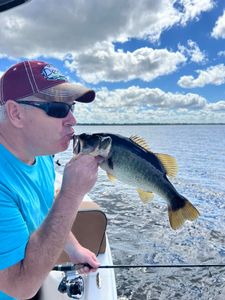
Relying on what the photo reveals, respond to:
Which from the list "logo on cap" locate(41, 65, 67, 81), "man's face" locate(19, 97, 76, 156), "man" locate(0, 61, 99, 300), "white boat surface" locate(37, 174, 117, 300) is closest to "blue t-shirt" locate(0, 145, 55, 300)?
"man" locate(0, 61, 99, 300)

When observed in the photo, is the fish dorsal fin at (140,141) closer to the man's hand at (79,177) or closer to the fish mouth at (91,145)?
the fish mouth at (91,145)

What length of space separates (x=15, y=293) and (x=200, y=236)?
20.0 ft

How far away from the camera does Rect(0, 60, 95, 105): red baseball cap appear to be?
215 cm

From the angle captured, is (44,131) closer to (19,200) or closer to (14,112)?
(14,112)

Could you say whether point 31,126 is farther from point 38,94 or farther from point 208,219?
point 208,219

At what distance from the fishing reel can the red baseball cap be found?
135 centimetres

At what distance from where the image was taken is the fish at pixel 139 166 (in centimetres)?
241

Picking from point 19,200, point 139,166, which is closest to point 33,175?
point 19,200

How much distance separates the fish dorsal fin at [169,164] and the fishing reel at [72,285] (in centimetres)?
106

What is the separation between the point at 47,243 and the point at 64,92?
3.08 feet

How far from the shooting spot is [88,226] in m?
3.37

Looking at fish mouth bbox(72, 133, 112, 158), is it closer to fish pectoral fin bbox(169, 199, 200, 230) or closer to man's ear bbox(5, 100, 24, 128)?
man's ear bbox(5, 100, 24, 128)

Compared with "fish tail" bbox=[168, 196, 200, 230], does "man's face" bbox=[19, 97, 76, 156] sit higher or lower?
higher

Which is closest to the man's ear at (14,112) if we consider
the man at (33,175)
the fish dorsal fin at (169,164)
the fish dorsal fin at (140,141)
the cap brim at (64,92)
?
the man at (33,175)
